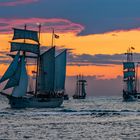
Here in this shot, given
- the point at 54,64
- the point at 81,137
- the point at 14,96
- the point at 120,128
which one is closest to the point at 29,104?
the point at 14,96

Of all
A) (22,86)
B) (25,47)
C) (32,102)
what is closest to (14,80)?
(22,86)

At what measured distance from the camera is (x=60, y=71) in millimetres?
127688

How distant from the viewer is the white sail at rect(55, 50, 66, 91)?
413 ft

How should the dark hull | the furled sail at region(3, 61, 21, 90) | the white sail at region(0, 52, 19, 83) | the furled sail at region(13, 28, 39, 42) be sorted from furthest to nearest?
the furled sail at region(13, 28, 39, 42) → the dark hull → the furled sail at region(3, 61, 21, 90) → the white sail at region(0, 52, 19, 83)

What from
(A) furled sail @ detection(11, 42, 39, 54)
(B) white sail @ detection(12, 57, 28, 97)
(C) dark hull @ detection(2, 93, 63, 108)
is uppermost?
(A) furled sail @ detection(11, 42, 39, 54)

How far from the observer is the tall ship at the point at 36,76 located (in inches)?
4680

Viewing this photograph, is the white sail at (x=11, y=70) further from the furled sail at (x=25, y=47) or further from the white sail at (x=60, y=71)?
the furled sail at (x=25, y=47)

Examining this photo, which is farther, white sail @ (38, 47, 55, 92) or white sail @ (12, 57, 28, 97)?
white sail @ (38, 47, 55, 92)

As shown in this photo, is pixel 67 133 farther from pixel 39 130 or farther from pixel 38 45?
pixel 38 45

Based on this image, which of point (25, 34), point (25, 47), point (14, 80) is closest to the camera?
point (14, 80)

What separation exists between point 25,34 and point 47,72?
1308 cm

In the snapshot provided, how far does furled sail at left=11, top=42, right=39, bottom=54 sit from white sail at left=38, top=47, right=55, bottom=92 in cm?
676

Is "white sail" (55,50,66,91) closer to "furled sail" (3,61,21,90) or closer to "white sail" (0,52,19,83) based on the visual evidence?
"white sail" (0,52,19,83)

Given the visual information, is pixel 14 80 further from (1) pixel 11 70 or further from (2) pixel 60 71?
(2) pixel 60 71
